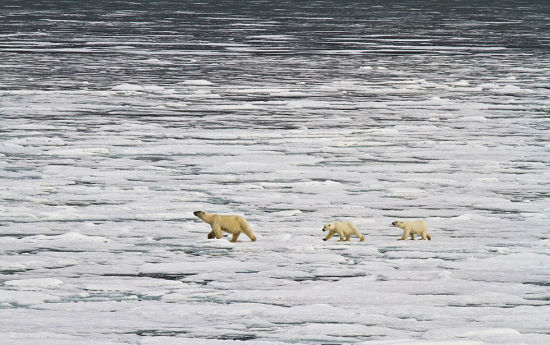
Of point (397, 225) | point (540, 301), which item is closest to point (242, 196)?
point (397, 225)

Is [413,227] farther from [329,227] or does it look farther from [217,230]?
[217,230]

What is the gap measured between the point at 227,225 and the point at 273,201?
48.8 inches

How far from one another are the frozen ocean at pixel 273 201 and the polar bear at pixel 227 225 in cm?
7

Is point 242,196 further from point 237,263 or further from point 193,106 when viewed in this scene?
point 193,106

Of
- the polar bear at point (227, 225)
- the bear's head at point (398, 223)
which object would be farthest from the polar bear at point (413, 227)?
the polar bear at point (227, 225)

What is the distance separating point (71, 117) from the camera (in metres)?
12.5

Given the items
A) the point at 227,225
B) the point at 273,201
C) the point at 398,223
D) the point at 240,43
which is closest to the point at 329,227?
the point at 398,223

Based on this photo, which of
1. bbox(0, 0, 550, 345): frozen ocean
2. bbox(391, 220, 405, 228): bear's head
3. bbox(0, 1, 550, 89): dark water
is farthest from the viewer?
bbox(0, 1, 550, 89): dark water

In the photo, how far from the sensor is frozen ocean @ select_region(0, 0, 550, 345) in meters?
5.15

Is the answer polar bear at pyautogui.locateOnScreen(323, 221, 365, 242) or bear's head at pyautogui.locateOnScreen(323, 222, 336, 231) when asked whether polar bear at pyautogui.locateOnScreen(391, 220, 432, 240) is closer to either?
polar bear at pyautogui.locateOnScreen(323, 221, 365, 242)

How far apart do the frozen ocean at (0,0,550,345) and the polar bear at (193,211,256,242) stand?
0.22 ft

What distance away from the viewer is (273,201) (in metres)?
7.86

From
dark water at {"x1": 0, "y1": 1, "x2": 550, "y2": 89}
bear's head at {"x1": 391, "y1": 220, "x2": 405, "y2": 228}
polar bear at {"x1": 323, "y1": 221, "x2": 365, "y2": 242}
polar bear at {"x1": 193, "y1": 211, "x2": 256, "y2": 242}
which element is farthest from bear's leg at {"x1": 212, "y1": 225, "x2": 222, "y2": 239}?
dark water at {"x1": 0, "y1": 1, "x2": 550, "y2": 89}

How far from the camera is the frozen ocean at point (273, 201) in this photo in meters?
5.15
